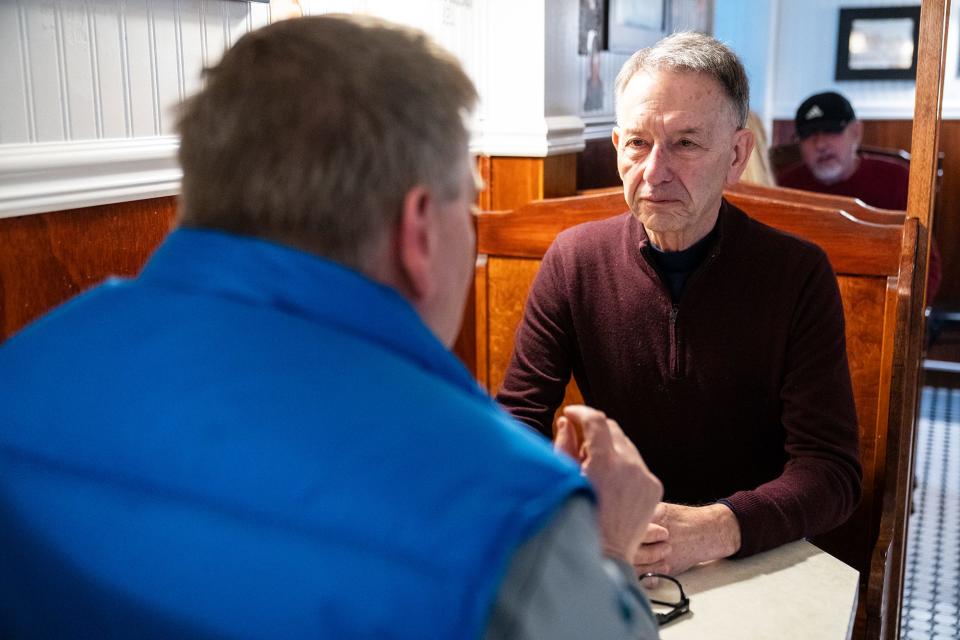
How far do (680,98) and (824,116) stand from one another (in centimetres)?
265

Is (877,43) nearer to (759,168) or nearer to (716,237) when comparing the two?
(759,168)

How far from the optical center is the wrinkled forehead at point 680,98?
1653 millimetres

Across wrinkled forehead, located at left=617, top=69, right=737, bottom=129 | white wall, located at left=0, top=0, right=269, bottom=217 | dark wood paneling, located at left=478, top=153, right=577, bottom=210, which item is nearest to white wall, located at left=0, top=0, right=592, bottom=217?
white wall, located at left=0, top=0, right=269, bottom=217

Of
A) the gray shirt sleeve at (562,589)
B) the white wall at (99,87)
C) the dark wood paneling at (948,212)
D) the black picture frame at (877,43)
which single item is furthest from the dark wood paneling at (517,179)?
the black picture frame at (877,43)

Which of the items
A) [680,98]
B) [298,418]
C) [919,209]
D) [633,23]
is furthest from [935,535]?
[298,418]

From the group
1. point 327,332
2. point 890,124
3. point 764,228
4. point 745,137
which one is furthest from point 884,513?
point 890,124

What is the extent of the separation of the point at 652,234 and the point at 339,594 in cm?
129

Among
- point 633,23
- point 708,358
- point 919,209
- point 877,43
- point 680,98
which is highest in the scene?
point 877,43

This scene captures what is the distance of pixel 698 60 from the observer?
5.43 ft

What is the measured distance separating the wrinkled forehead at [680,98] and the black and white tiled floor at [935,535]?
1796mm

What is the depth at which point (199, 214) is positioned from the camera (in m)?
0.72

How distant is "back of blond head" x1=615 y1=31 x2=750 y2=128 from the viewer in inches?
65.1

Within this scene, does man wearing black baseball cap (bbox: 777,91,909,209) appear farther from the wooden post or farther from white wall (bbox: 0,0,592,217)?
white wall (bbox: 0,0,592,217)

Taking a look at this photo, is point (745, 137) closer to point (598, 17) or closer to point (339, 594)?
point (598, 17)
